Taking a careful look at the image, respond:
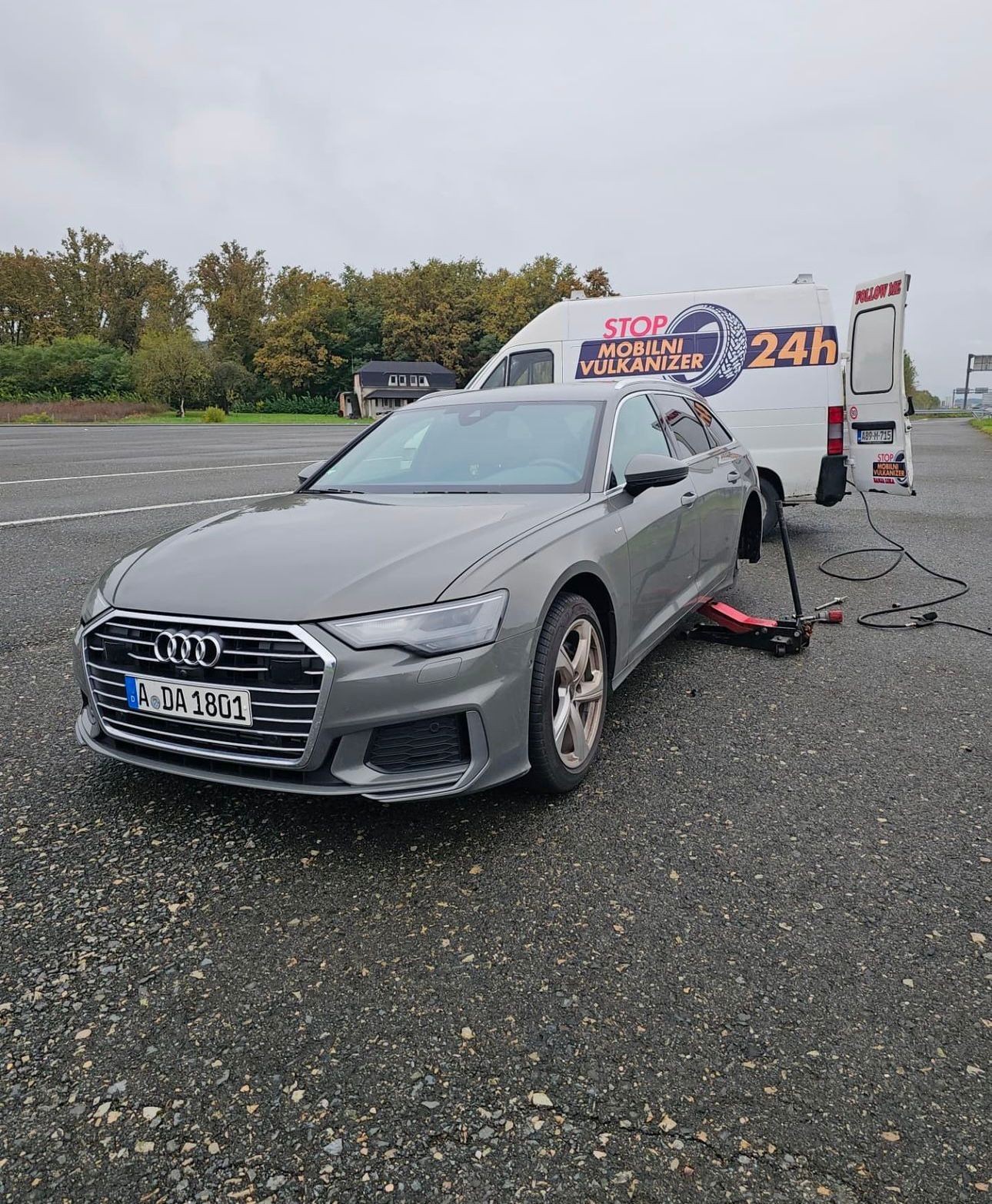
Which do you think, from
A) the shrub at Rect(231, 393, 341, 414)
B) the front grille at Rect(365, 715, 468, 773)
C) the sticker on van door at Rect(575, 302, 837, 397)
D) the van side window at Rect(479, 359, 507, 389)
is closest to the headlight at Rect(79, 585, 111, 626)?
the front grille at Rect(365, 715, 468, 773)

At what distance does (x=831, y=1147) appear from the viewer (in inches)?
71.3

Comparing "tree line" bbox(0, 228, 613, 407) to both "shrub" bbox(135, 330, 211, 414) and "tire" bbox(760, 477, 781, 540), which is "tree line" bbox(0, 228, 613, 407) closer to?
"shrub" bbox(135, 330, 211, 414)

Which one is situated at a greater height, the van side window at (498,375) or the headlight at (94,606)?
the van side window at (498,375)

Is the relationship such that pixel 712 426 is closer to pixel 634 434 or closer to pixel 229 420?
pixel 634 434

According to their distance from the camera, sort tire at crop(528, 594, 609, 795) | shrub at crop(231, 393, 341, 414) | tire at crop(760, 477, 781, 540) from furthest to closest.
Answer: shrub at crop(231, 393, 341, 414)
tire at crop(760, 477, 781, 540)
tire at crop(528, 594, 609, 795)

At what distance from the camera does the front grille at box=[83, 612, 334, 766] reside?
2697 mm

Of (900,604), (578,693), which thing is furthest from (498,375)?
(578,693)

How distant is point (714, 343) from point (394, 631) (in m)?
7.27

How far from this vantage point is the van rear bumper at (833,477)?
27.9ft

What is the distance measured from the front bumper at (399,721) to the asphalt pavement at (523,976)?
28 centimetres

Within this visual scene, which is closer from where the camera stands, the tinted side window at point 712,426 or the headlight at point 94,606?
→ the headlight at point 94,606

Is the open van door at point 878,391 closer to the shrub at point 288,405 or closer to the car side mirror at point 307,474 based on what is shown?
the car side mirror at point 307,474

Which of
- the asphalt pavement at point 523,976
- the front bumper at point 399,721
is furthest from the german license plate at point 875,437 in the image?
the front bumper at point 399,721

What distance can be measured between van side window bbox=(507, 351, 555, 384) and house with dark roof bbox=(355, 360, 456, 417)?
71664mm
